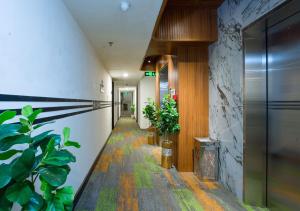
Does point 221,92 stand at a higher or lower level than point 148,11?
lower

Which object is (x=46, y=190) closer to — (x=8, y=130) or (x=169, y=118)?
(x=8, y=130)

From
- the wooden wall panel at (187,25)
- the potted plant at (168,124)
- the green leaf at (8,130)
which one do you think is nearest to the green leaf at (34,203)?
the green leaf at (8,130)

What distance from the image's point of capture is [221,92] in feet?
12.4

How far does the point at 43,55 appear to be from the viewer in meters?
1.99

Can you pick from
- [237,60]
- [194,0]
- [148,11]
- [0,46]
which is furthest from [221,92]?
[0,46]

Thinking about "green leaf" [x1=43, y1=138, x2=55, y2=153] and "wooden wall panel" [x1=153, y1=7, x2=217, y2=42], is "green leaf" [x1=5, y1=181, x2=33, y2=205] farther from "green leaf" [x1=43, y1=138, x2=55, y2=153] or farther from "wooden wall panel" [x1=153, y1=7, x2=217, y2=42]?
"wooden wall panel" [x1=153, y1=7, x2=217, y2=42]

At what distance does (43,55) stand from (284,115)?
278 centimetres

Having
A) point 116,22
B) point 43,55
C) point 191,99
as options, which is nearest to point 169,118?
point 191,99

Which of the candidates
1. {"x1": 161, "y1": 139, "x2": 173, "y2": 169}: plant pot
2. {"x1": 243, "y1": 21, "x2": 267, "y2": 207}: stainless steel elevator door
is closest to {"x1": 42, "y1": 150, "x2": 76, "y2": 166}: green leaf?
{"x1": 243, "y1": 21, "x2": 267, "y2": 207}: stainless steel elevator door

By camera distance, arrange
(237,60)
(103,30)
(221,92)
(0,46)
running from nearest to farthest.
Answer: (0,46), (237,60), (103,30), (221,92)

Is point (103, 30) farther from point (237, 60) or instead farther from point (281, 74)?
point (281, 74)

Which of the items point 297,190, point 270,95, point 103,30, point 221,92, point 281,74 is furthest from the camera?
point 221,92

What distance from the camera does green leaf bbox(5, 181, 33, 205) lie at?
2.51ft

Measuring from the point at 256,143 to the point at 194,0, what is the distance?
248 centimetres
